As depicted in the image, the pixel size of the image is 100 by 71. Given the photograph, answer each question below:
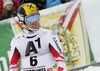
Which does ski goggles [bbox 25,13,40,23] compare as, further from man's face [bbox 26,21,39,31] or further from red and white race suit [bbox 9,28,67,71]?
red and white race suit [bbox 9,28,67,71]

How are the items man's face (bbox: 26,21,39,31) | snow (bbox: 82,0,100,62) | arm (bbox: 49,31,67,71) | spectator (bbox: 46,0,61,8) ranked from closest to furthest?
arm (bbox: 49,31,67,71) → man's face (bbox: 26,21,39,31) → snow (bbox: 82,0,100,62) → spectator (bbox: 46,0,61,8)

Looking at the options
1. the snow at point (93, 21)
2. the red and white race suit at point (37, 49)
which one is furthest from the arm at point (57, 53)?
the snow at point (93, 21)

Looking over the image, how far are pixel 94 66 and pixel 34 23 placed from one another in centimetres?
270

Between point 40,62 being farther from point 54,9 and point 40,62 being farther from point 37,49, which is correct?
point 54,9

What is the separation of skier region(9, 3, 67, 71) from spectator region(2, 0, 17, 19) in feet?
8.71

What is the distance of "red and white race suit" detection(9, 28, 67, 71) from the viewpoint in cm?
509

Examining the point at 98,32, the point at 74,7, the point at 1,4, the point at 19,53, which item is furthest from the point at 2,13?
the point at 19,53

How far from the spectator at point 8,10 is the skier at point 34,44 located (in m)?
2.65

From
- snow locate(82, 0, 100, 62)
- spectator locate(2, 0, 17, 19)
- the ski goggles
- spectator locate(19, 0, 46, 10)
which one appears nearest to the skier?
the ski goggles

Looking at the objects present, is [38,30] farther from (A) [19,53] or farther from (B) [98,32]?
(B) [98,32]

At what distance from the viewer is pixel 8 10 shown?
7801mm

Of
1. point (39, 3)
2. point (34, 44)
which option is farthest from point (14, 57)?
point (39, 3)

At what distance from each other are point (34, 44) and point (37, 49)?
88 mm

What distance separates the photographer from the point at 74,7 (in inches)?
294
